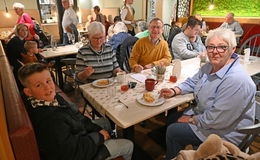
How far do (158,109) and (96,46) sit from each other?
41.5 inches

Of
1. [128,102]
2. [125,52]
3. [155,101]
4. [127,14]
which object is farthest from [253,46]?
[127,14]

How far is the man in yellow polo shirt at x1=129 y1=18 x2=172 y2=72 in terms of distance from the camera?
2402mm

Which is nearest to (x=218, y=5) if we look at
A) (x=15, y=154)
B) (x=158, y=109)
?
(x=158, y=109)

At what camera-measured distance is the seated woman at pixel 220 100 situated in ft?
4.23

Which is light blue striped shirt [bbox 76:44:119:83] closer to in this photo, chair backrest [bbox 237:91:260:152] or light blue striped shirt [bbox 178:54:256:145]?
light blue striped shirt [bbox 178:54:256:145]

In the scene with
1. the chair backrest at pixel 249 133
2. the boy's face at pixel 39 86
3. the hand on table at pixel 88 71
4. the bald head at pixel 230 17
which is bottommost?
the chair backrest at pixel 249 133

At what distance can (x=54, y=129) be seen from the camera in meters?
1.05

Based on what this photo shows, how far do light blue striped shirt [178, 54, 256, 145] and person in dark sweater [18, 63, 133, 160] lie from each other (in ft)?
2.08

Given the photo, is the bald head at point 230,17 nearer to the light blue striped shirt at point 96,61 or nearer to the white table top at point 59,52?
the white table top at point 59,52

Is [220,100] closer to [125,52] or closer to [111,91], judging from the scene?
[111,91]

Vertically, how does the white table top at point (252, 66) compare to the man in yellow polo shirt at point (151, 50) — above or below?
below

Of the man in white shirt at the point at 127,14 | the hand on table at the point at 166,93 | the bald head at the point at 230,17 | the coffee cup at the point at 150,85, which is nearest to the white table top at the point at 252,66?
the hand on table at the point at 166,93

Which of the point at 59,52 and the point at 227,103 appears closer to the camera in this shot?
the point at 227,103

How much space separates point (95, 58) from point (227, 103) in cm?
134
